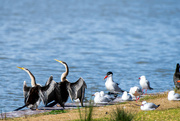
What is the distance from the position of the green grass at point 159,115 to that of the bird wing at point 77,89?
212 cm

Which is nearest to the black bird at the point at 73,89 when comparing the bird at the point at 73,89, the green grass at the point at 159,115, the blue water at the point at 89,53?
→ the bird at the point at 73,89

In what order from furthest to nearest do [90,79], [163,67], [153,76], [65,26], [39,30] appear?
[65,26]
[39,30]
[163,67]
[153,76]
[90,79]

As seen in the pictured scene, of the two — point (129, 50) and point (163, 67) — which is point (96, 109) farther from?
point (129, 50)

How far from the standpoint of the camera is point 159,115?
1009 centimetres

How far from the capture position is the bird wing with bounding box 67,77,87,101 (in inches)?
463

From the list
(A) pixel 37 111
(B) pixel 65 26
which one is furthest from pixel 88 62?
(B) pixel 65 26

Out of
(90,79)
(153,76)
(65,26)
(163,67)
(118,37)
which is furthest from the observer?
(65,26)

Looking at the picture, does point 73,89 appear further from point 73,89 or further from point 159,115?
point 159,115

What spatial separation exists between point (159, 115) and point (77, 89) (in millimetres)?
2807

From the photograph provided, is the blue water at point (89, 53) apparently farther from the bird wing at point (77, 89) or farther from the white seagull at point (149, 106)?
the white seagull at point (149, 106)

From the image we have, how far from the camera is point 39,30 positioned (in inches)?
1428

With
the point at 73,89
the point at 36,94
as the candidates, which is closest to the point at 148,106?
the point at 73,89

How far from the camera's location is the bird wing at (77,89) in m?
11.8

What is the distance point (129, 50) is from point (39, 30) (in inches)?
505
